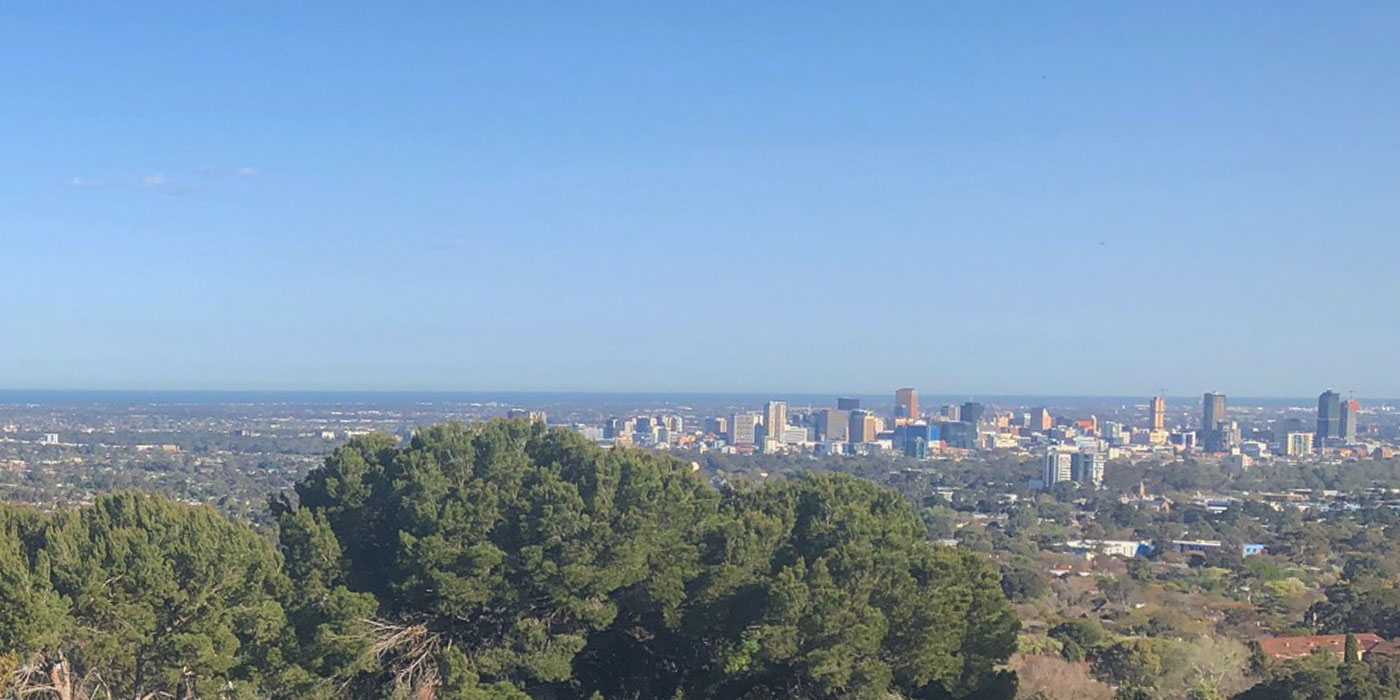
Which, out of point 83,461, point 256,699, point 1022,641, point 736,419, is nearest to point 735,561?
point 256,699

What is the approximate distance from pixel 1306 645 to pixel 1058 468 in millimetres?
56611

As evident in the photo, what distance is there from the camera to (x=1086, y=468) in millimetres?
81188

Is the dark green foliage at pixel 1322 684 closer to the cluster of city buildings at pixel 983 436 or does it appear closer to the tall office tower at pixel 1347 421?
the cluster of city buildings at pixel 983 436

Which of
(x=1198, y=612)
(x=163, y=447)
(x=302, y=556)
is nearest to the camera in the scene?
(x=302, y=556)

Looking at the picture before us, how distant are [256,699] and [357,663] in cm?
108

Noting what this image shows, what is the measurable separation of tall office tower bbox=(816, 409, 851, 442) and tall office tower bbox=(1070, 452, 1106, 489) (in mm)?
33106

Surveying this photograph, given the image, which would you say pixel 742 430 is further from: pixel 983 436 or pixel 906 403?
pixel 906 403

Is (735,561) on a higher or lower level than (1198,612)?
higher

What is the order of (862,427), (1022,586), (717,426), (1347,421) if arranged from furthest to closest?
(1347,421), (717,426), (862,427), (1022,586)

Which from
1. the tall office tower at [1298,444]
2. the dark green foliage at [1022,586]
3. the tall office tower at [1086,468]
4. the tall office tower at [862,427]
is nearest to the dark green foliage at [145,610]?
the dark green foliage at [1022,586]

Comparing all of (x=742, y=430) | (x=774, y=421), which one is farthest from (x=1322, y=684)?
(x=774, y=421)

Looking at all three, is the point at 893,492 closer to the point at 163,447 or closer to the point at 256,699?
the point at 256,699

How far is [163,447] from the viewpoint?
85.5 m

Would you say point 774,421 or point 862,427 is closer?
point 774,421
